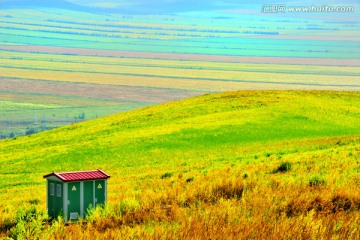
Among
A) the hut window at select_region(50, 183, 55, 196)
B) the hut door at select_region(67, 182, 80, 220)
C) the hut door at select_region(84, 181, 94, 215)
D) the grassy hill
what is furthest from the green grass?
the hut door at select_region(67, 182, 80, 220)

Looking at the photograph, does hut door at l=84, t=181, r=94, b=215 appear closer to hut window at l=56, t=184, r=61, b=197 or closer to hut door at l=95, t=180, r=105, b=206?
hut door at l=95, t=180, r=105, b=206

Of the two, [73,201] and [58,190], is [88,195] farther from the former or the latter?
[58,190]

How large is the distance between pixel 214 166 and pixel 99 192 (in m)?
16.3

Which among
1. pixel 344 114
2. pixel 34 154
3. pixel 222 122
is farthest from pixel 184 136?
pixel 344 114

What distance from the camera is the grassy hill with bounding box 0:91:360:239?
31.7ft

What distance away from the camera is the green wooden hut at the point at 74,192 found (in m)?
10.5

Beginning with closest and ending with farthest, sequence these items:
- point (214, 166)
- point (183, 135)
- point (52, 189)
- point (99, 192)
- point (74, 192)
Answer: point (74, 192)
point (52, 189)
point (99, 192)
point (214, 166)
point (183, 135)

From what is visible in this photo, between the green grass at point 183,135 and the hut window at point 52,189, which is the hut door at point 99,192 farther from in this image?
the green grass at point 183,135

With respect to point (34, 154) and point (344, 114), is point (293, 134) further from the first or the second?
point (34, 154)

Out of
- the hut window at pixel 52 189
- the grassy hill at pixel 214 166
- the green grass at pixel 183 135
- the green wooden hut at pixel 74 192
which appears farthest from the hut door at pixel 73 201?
the green grass at pixel 183 135

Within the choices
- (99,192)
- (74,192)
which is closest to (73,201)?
(74,192)

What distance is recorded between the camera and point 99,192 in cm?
1116

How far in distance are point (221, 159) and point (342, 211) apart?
20001mm

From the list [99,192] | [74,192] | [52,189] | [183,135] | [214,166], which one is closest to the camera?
[74,192]
